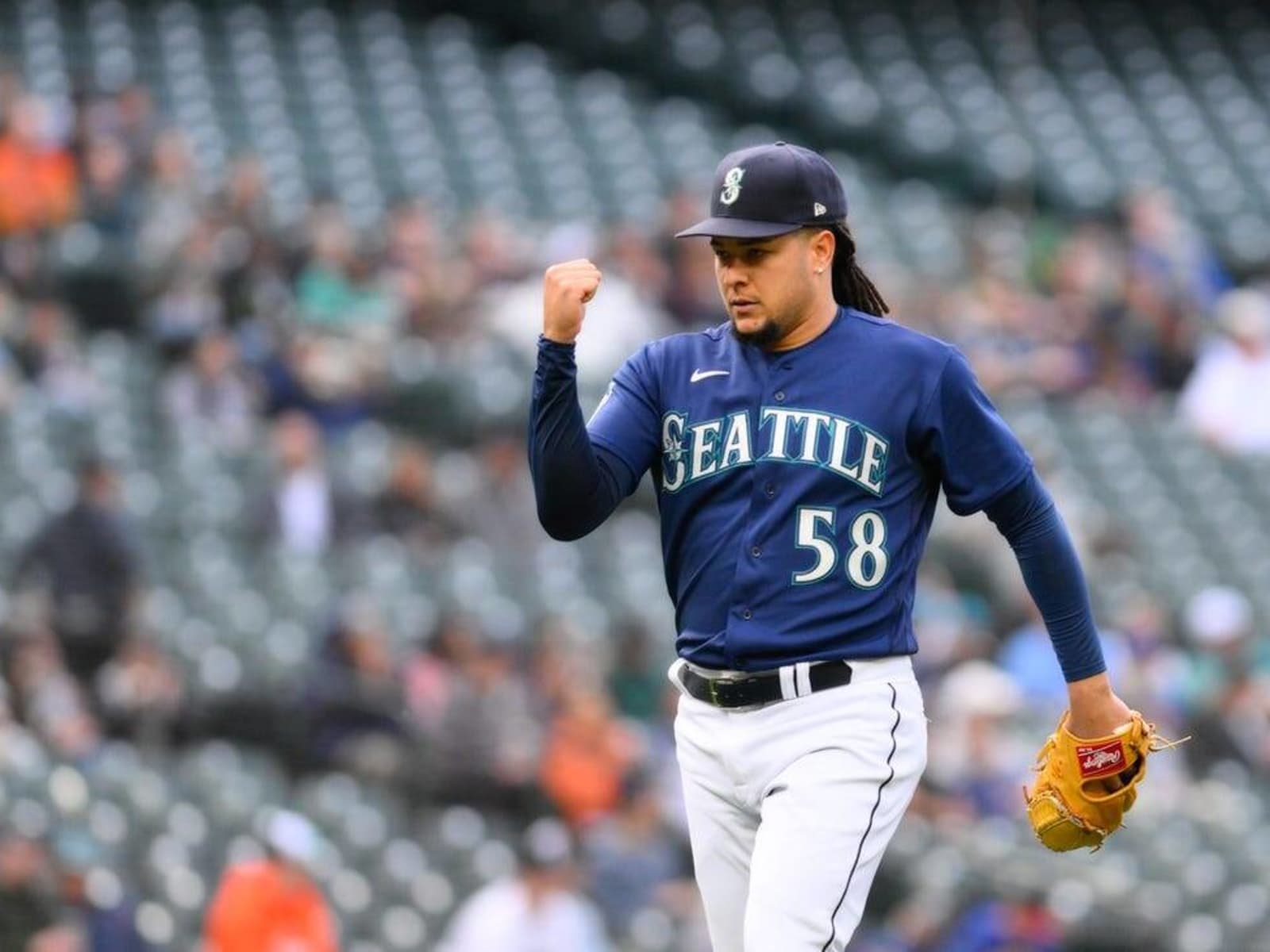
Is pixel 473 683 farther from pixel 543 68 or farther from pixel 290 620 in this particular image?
pixel 543 68

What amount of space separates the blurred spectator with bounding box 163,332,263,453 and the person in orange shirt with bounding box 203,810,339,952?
2.94m

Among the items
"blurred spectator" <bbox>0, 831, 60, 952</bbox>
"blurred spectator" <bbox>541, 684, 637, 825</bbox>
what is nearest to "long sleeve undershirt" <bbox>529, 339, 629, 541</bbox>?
"blurred spectator" <bbox>0, 831, 60, 952</bbox>

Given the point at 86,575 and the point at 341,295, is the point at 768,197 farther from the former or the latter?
the point at 341,295

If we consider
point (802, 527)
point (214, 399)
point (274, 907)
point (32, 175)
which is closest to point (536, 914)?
point (274, 907)

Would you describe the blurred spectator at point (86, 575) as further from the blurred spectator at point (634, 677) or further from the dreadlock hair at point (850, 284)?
the dreadlock hair at point (850, 284)

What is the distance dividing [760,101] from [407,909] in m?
8.98

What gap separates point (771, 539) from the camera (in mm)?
4105

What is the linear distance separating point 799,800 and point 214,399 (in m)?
7.09

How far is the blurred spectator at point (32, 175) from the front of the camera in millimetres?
11305

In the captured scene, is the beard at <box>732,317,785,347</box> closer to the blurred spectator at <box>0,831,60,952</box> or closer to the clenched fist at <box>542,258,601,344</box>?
the clenched fist at <box>542,258,601,344</box>

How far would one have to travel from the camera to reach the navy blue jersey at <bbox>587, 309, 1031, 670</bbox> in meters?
4.09

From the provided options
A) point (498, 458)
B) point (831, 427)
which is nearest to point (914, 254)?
point (498, 458)

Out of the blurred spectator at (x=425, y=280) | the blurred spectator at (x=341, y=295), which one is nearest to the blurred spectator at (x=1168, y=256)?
the blurred spectator at (x=425, y=280)

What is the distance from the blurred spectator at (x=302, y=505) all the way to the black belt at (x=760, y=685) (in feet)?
20.4
